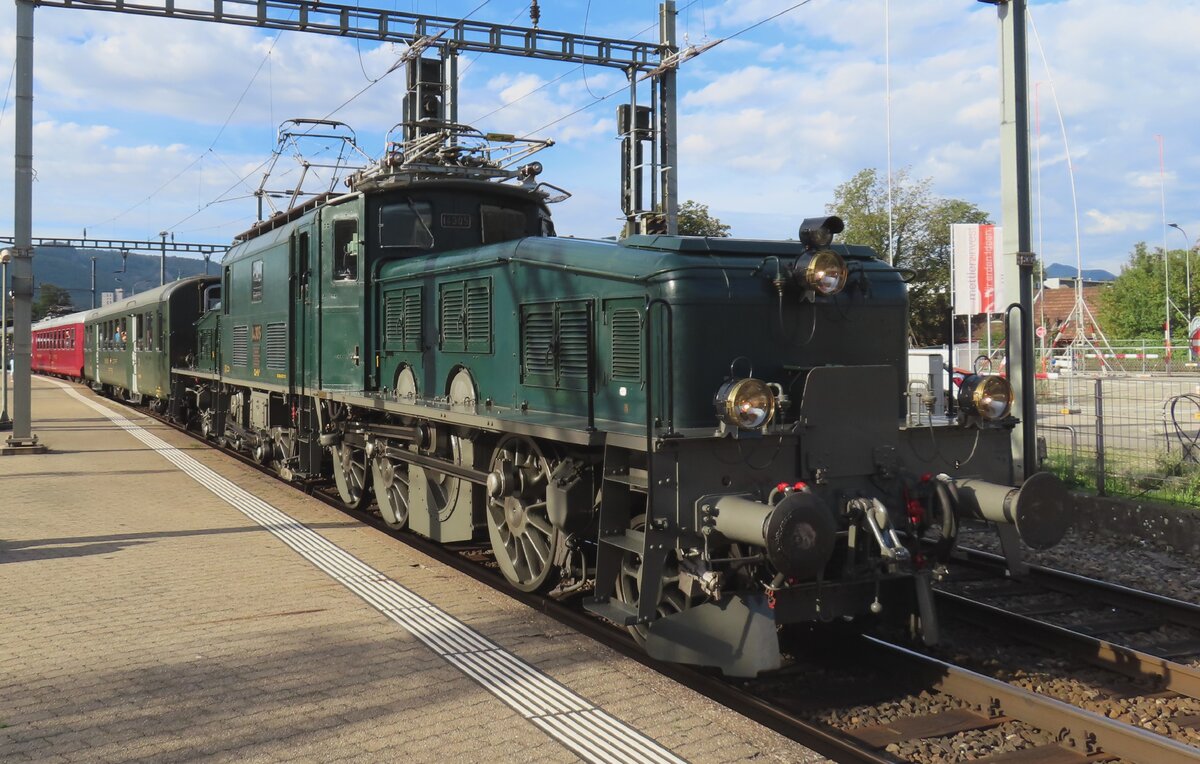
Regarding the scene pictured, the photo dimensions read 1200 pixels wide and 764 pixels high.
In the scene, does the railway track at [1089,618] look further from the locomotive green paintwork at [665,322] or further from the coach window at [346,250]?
the coach window at [346,250]

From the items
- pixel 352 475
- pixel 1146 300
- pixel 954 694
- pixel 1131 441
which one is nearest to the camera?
pixel 954 694

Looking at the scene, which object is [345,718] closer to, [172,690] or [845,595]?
[172,690]

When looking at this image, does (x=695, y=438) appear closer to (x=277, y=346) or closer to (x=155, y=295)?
(x=277, y=346)

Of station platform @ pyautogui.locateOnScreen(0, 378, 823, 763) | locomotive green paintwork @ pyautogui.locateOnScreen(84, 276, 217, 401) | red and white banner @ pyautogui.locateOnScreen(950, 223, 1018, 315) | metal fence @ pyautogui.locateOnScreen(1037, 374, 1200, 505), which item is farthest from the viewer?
locomotive green paintwork @ pyautogui.locateOnScreen(84, 276, 217, 401)

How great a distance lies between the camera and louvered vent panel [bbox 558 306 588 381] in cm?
635

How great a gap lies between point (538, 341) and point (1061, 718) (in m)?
4.11

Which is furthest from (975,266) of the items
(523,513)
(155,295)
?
(155,295)

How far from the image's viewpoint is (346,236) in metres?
9.74

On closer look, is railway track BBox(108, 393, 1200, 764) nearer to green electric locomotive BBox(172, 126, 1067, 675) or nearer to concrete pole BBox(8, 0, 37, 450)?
green electric locomotive BBox(172, 126, 1067, 675)

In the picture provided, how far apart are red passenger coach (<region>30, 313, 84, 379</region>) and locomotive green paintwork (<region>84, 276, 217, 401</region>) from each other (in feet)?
21.8

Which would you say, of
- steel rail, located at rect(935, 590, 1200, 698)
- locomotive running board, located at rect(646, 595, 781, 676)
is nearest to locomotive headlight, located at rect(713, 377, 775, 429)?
locomotive running board, located at rect(646, 595, 781, 676)

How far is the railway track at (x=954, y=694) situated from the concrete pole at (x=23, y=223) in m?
12.6

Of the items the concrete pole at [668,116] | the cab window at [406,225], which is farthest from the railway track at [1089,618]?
the concrete pole at [668,116]

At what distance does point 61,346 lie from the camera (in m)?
41.7
